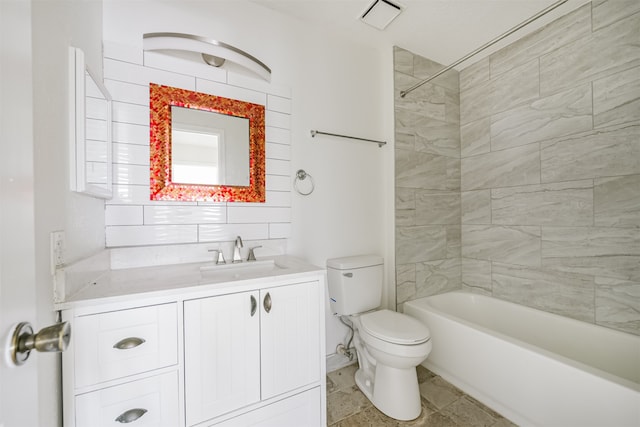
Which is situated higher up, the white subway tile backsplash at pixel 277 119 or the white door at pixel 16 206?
the white subway tile backsplash at pixel 277 119

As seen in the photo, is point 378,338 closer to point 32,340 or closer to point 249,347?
point 249,347

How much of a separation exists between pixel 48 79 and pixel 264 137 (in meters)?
0.96

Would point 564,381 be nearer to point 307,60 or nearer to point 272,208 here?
point 272,208

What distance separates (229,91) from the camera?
1527 millimetres

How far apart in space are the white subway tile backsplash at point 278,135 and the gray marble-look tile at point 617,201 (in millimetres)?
2017

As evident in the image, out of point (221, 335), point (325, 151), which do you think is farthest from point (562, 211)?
point (221, 335)

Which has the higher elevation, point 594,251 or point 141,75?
point 141,75

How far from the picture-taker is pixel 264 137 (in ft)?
5.33

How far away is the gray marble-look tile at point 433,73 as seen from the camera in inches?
86.4

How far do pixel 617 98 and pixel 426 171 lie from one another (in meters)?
1.16

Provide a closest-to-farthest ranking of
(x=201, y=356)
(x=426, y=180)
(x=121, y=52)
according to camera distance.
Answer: (x=201, y=356) < (x=121, y=52) < (x=426, y=180)

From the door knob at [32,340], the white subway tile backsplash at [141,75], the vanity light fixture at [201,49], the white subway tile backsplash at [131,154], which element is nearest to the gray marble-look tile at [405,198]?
the vanity light fixture at [201,49]

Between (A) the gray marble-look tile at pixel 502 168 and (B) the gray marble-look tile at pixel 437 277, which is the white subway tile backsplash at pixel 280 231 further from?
(A) the gray marble-look tile at pixel 502 168

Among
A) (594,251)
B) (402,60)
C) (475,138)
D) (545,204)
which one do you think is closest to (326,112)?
(402,60)
